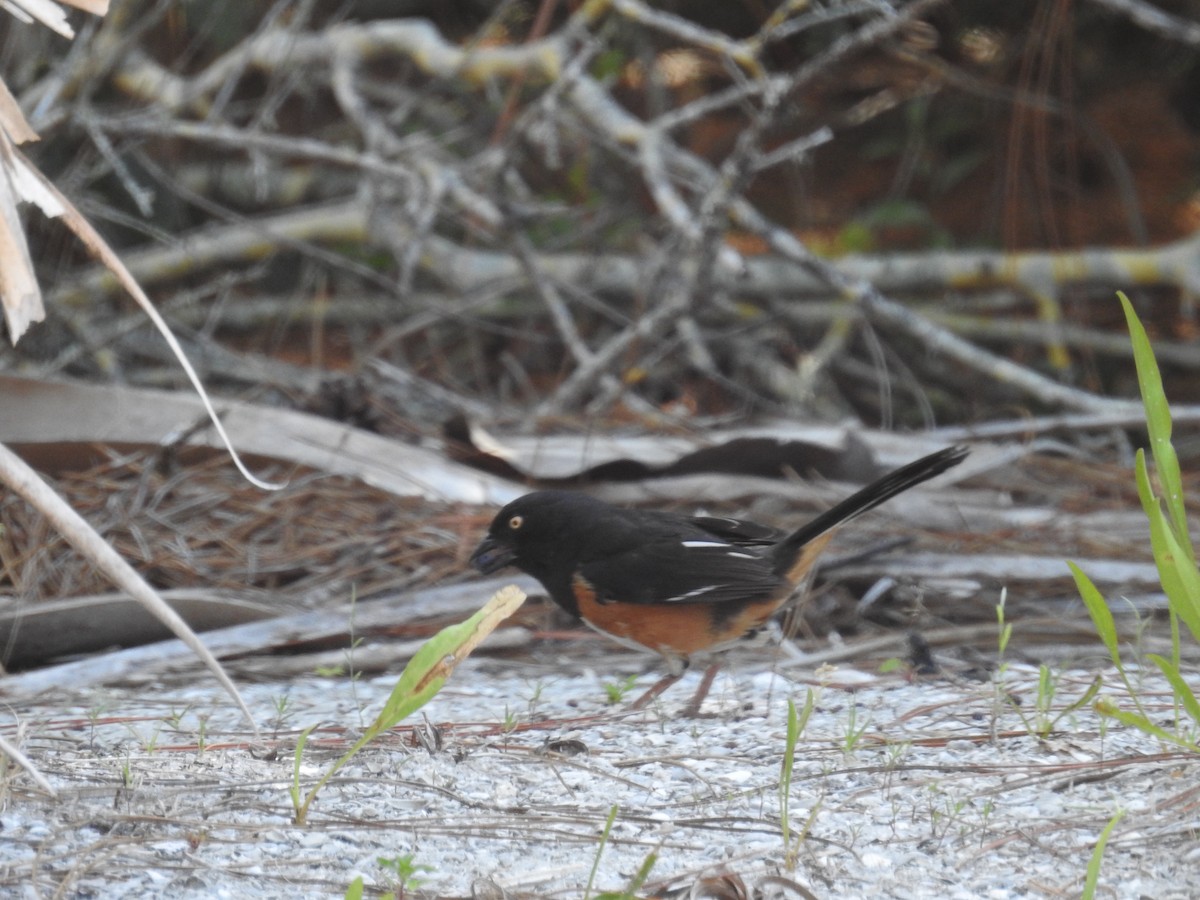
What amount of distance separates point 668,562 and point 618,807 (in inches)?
46.9

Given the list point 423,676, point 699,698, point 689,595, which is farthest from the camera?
point 689,595

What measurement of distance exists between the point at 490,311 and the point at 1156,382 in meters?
4.36

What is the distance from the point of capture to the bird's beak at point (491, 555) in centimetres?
340

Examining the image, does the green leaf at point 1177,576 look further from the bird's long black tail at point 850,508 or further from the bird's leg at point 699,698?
the bird's leg at point 699,698

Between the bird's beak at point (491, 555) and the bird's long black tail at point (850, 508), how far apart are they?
2.19ft

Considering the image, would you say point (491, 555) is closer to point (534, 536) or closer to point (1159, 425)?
point (534, 536)

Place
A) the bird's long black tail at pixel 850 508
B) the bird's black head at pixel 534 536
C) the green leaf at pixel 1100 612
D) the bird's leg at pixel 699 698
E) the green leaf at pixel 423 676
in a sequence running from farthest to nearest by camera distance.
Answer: the bird's black head at pixel 534 536, the bird's long black tail at pixel 850 508, the bird's leg at pixel 699 698, the green leaf at pixel 1100 612, the green leaf at pixel 423 676

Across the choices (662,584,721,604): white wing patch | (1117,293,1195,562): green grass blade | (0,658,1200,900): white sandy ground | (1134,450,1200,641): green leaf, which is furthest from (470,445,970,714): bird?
(1134,450,1200,641): green leaf

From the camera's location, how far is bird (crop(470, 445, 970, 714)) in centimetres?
315

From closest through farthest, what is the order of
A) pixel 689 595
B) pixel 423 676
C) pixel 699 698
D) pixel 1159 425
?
pixel 423 676 < pixel 1159 425 < pixel 699 698 < pixel 689 595

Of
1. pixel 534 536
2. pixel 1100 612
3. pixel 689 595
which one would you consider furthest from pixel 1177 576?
pixel 534 536

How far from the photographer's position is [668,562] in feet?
10.6

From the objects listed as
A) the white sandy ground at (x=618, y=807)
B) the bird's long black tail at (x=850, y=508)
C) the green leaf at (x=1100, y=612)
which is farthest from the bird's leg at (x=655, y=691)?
the green leaf at (x=1100, y=612)

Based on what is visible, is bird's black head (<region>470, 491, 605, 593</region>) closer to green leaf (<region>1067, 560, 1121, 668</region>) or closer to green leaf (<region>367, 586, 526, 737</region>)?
green leaf (<region>367, 586, 526, 737</region>)
